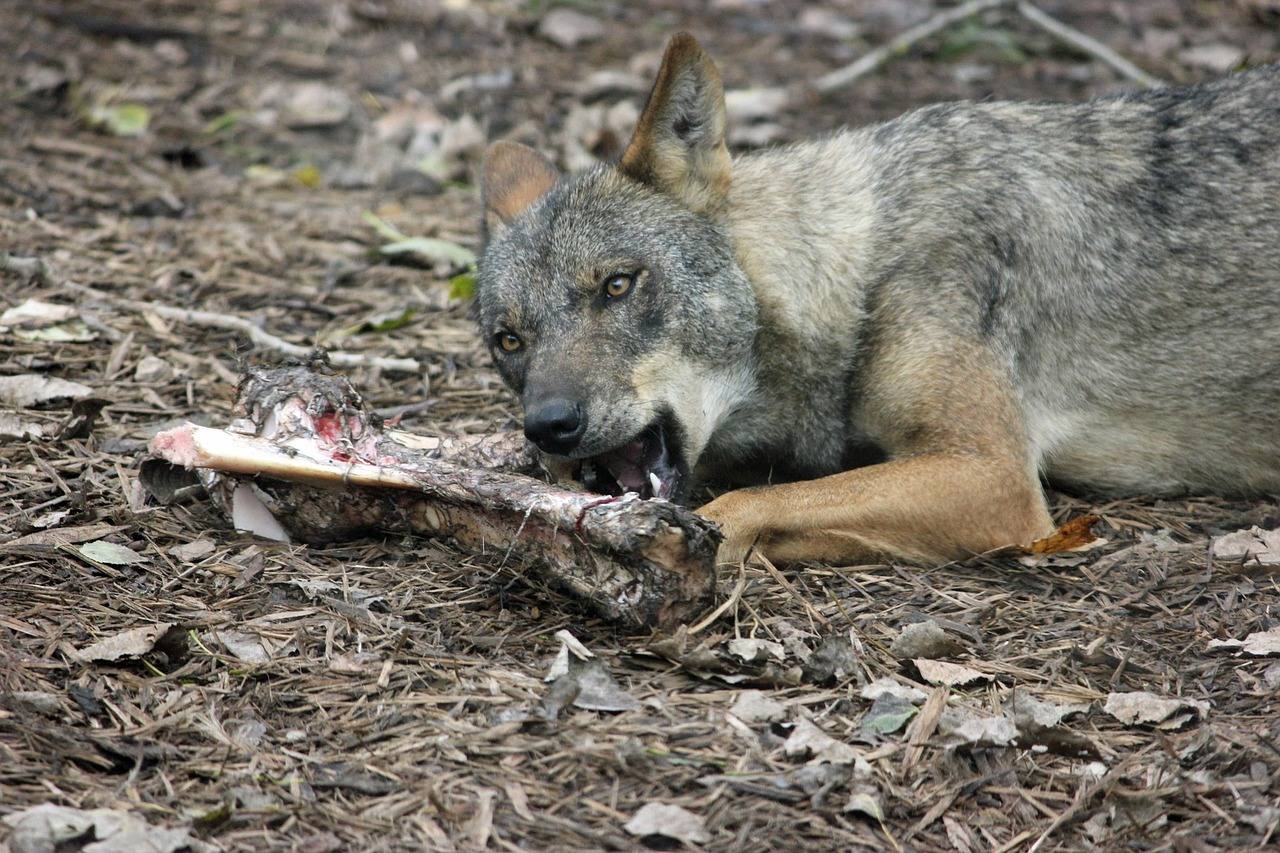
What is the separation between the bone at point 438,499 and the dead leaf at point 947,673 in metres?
0.69

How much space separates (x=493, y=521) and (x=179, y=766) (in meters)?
1.27

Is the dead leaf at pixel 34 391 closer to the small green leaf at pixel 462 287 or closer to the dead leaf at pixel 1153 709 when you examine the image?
the small green leaf at pixel 462 287

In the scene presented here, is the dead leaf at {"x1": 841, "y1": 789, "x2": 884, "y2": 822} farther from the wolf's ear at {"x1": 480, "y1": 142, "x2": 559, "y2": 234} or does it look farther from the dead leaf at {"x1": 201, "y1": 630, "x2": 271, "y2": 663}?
the wolf's ear at {"x1": 480, "y1": 142, "x2": 559, "y2": 234}

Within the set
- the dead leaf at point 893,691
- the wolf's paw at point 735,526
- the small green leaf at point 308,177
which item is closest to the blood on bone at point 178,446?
the wolf's paw at point 735,526

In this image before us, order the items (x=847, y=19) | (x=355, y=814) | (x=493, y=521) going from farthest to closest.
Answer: (x=847, y=19) → (x=493, y=521) → (x=355, y=814)

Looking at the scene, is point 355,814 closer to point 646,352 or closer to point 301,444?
point 301,444

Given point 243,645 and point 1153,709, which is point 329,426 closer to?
point 243,645

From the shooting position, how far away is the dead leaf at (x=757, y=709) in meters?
3.48

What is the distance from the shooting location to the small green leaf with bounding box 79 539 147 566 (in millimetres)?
4133

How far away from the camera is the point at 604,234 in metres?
4.88

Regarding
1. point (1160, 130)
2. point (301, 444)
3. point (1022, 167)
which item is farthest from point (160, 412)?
point (1160, 130)

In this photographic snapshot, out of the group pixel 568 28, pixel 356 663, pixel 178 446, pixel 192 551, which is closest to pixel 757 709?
pixel 356 663

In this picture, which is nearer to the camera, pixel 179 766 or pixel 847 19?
pixel 179 766

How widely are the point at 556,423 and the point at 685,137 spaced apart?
1.42m
